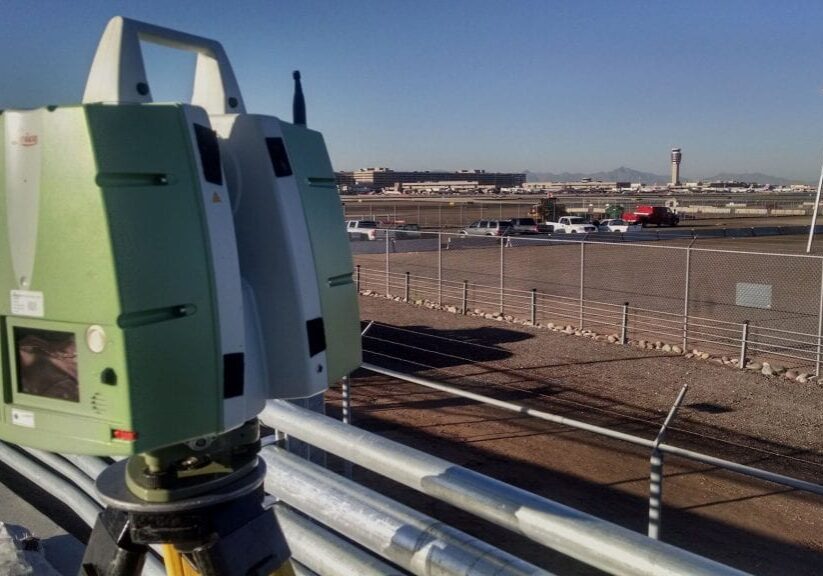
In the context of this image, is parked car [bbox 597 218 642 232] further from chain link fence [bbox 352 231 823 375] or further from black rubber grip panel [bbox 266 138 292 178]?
black rubber grip panel [bbox 266 138 292 178]

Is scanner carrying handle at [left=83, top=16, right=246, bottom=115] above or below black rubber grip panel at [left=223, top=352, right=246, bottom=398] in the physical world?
above

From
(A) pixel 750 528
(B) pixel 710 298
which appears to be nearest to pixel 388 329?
(B) pixel 710 298

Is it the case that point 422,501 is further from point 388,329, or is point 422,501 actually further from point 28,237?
point 388,329

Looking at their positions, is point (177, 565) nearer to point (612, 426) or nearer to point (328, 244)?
point (328, 244)

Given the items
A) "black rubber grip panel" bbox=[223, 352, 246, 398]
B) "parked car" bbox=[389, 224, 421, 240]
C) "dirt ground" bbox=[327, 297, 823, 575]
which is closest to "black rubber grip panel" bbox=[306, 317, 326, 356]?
"black rubber grip panel" bbox=[223, 352, 246, 398]

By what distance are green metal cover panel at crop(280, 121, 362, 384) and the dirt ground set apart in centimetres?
447

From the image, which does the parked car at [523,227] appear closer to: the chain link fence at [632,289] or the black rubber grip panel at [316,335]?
the chain link fence at [632,289]

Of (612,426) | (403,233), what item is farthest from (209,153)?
(403,233)

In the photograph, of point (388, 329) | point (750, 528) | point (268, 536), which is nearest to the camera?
point (268, 536)

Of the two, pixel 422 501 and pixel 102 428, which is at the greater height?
pixel 102 428

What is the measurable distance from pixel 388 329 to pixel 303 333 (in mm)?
16412

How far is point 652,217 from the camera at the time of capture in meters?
55.0

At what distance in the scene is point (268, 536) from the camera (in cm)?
173

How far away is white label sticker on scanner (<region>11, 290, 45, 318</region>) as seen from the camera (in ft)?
4.75
